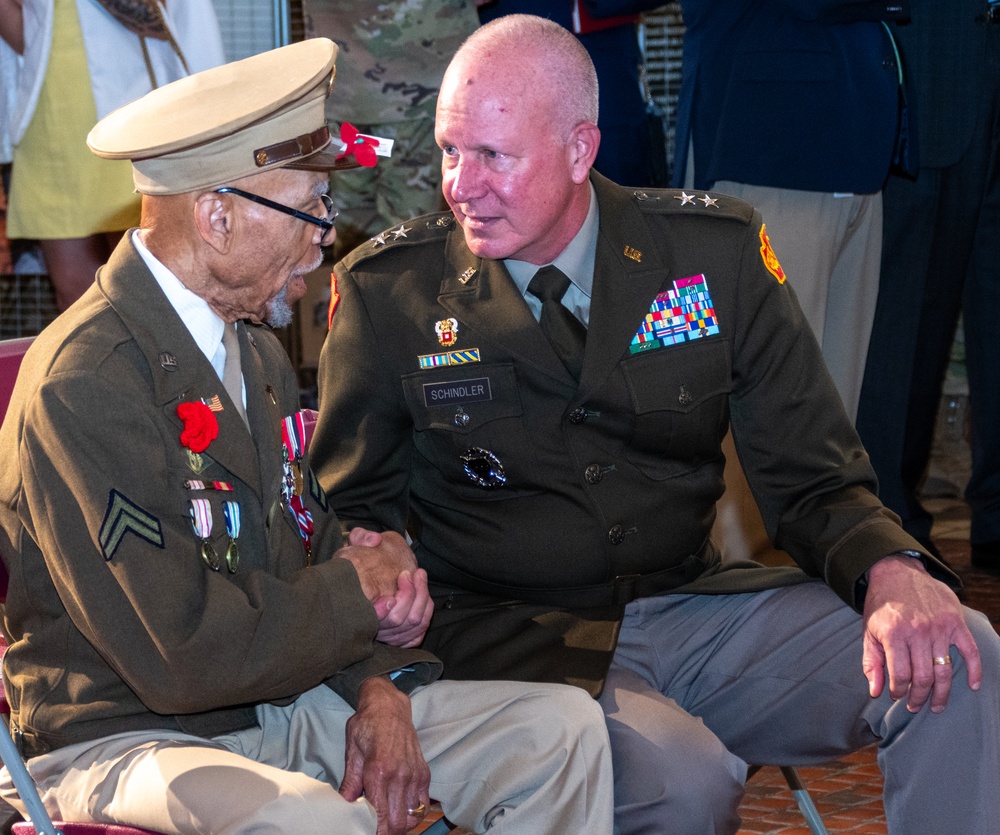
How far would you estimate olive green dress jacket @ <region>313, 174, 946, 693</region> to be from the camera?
2682 millimetres

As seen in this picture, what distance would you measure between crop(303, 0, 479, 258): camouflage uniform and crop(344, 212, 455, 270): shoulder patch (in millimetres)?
1523

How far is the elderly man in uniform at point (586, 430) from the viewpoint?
262 centimetres

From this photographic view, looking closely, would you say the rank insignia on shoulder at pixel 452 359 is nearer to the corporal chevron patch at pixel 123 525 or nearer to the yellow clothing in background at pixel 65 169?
the corporal chevron patch at pixel 123 525

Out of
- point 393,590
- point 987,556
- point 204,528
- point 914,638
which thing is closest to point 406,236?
point 393,590

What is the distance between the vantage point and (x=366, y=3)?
14.4 ft

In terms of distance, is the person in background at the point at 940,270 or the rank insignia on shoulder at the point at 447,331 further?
the person in background at the point at 940,270

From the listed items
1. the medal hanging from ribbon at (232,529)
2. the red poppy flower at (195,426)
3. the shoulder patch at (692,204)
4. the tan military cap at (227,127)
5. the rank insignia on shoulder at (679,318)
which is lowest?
the medal hanging from ribbon at (232,529)

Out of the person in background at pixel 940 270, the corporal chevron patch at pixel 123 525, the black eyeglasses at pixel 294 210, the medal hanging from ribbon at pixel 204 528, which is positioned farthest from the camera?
the person in background at pixel 940 270

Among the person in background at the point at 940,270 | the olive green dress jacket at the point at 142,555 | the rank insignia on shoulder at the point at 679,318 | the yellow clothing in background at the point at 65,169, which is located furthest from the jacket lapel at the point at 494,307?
the person in background at the point at 940,270

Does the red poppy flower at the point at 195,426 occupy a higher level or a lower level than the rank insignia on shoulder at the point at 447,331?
higher

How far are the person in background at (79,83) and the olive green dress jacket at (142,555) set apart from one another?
1.78 metres

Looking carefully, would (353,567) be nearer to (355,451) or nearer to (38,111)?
(355,451)

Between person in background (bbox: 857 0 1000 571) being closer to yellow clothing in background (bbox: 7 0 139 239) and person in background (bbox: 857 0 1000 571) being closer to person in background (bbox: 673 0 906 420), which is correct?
person in background (bbox: 673 0 906 420)

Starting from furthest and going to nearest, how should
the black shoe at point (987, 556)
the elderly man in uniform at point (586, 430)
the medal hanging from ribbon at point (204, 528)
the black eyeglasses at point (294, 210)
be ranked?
the black shoe at point (987, 556), the elderly man in uniform at point (586, 430), the black eyeglasses at point (294, 210), the medal hanging from ribbon at point (204, 528)
